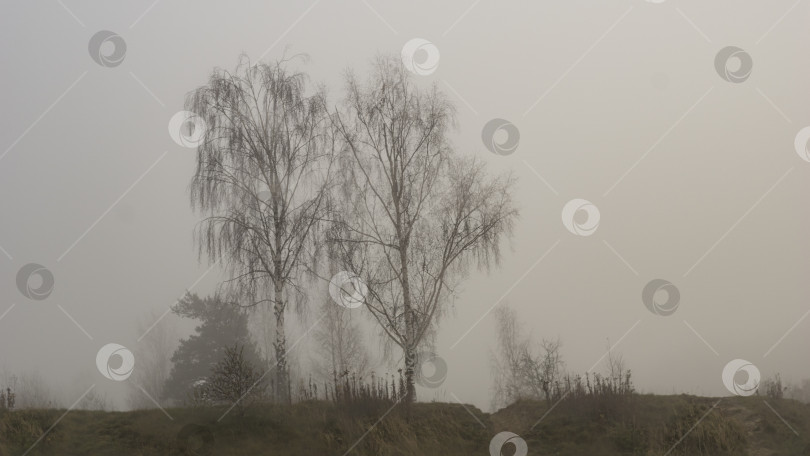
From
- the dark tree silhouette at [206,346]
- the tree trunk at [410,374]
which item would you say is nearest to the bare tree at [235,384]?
the tree trunk at [410,374]

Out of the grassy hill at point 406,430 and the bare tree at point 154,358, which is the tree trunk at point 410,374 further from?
the bare tree at point 154,358

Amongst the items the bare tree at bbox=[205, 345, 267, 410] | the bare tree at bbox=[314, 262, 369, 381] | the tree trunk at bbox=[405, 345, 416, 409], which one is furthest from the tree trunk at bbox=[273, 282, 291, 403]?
the bare tree at bbox=[314, 262, 369, 381]

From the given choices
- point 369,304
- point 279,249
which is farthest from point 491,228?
point 279,249

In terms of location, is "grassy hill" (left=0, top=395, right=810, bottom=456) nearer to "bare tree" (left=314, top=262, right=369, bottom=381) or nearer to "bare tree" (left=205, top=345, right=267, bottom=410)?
"bare tree" (left=205, top=345, right=267, bottom=410)

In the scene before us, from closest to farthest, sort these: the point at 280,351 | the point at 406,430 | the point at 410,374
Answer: the point at 406,430
the point at 410,374
the point at 280,351

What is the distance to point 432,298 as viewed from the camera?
60.6 ft

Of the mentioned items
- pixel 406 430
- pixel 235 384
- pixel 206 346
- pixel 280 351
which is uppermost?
pixel 206 346

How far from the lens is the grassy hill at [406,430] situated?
14.4 metres

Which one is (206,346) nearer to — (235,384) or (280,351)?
(280,351)

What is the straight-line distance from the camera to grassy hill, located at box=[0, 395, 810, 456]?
14438 millimetres

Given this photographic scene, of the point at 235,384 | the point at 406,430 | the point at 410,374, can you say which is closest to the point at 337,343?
the point at 410,374

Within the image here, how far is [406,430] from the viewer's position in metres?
15.0

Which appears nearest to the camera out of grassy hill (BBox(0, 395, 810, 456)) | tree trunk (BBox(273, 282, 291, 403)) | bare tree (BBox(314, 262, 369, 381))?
grassy hill (BBox(0, 395, 810, 456))

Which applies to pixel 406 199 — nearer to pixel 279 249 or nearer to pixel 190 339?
pixel 279 249
